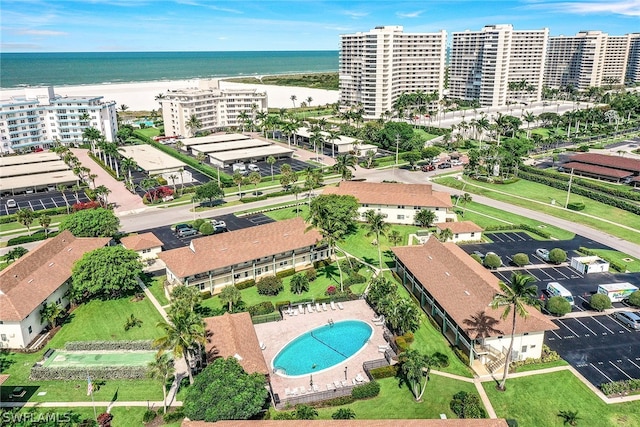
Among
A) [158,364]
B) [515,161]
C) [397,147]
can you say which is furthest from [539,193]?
[158,364]

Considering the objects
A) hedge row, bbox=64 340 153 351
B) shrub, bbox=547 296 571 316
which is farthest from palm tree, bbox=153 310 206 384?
shrub, bbox=547 296 571 316

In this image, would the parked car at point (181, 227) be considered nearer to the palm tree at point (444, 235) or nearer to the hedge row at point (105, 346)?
the hedge row at point (105, 346)

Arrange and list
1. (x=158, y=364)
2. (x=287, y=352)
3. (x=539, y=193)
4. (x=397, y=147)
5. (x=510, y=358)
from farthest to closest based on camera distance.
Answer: (x=397, y=147), (x=539, y=193), (x=287, y=352), (x=510, y=358), (x=158, y=364)

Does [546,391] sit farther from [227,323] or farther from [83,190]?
[83,190]

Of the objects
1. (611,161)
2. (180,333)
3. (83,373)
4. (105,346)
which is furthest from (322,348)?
(611,161)

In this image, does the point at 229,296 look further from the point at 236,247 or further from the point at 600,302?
the point at 600,302
